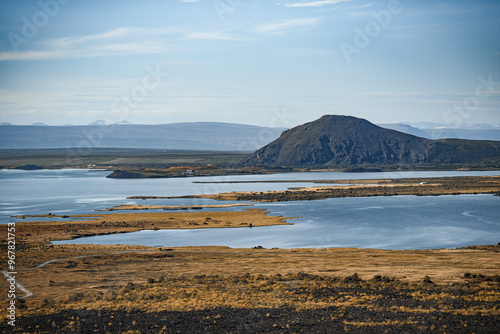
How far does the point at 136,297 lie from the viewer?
26.7 meters

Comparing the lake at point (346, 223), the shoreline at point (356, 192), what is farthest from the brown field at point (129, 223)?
the shoreline at point (356, 192)

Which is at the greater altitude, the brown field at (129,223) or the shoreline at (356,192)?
the shoreline at (356,192)

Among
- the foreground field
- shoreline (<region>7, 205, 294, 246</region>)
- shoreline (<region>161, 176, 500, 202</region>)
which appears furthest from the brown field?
shoreline (<region>161, 176, 500, 202</region>)

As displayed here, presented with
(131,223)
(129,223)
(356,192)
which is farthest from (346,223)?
(356,192)

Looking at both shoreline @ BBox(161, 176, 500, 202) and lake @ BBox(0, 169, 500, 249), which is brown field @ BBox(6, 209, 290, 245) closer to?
lake @ BBox(0, 169, 500, 249)

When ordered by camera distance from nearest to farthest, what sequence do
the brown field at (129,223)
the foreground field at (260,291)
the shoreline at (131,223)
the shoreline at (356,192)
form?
the foreground field at (260,291)
the shoreline at (131,223)
the brown field at (129,223)
the shoreline at (356,192)

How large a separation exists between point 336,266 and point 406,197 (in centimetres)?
6535

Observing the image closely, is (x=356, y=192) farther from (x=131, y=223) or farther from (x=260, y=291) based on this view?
(x=260, y=291)

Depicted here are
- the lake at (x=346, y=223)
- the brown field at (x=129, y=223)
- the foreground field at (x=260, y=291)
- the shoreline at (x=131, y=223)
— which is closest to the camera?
the foreground field at (x=260, y=291)

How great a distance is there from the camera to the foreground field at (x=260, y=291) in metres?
21.5

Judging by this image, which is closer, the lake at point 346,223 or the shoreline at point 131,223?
the lake at point 346,223

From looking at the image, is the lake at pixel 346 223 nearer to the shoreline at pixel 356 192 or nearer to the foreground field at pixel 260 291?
the shoreline at pixel 356 192

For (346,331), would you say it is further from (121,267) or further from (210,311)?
(121,267)

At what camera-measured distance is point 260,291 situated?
28125mm
